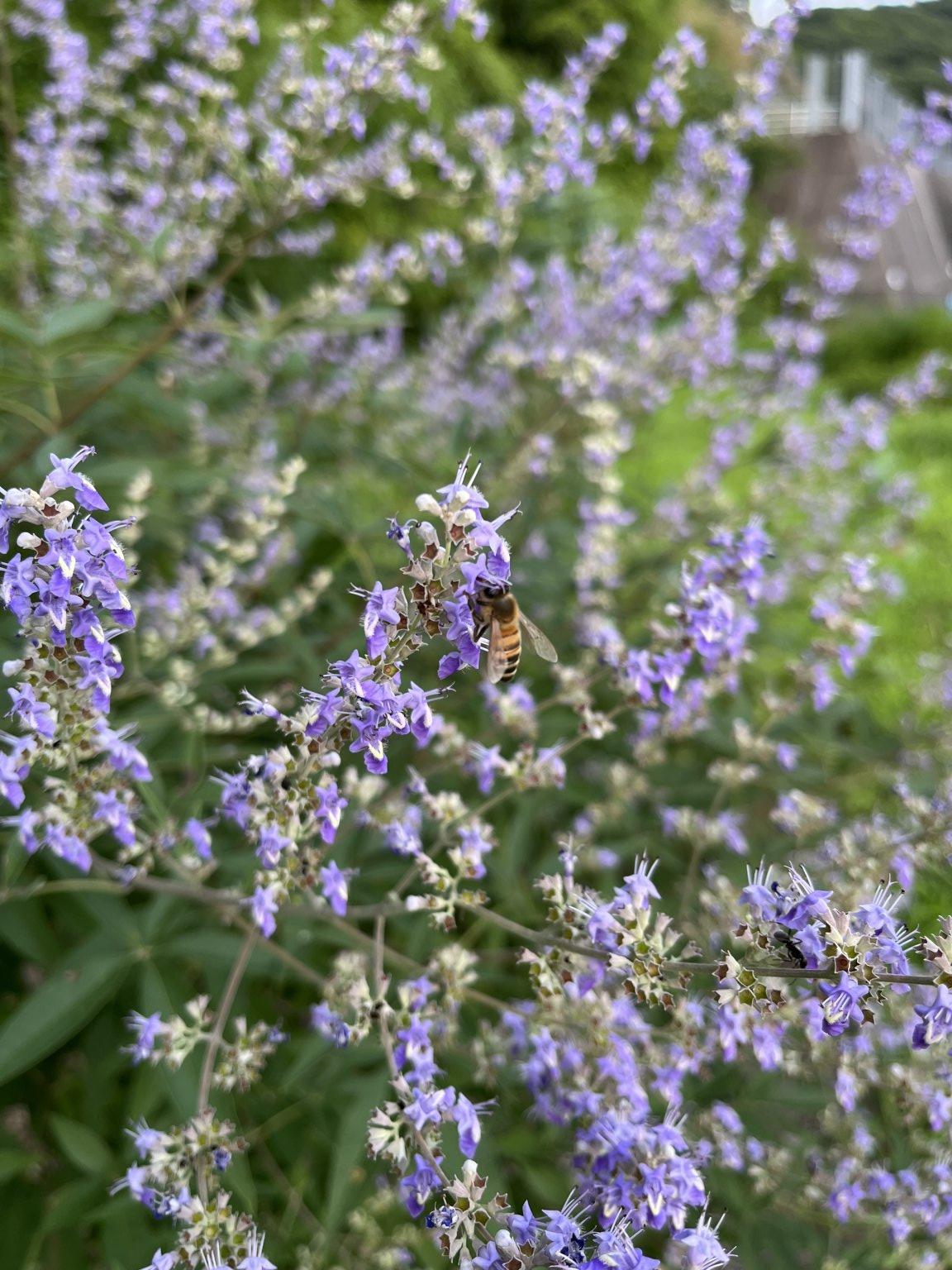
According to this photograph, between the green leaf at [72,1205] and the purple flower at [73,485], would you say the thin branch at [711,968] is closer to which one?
the purple flower at [73,485]

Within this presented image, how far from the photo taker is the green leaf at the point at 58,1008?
2.27 m

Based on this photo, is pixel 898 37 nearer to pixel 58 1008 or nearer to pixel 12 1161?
pixel 58 1008

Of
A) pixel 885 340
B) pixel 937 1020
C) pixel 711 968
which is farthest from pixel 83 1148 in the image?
pixel 885 340

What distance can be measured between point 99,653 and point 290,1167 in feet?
7.28

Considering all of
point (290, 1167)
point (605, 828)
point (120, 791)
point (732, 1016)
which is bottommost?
point (290, 1167)

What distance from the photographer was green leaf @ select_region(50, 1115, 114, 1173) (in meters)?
2.46

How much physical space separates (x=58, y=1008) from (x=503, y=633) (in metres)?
1.37

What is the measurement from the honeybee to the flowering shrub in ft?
0.11

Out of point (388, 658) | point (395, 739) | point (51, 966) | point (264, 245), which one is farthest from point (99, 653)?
point (264, 245)

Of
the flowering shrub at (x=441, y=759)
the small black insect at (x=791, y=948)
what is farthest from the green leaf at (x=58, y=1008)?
the small black insect at (x=791, y=948)

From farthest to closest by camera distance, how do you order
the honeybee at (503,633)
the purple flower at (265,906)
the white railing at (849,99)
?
the white railing at (849,99), the honeybee at (503,633), the purple flower at (265,906)

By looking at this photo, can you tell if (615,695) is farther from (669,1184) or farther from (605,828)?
(669,1184)

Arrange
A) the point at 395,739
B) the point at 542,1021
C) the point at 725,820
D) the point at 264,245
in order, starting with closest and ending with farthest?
the point at 542,1021 < the point at 725,820 < the point at 395,739 < the point at 264,245

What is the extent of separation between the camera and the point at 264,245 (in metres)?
4.00
